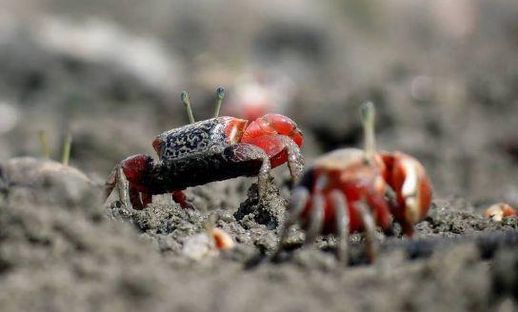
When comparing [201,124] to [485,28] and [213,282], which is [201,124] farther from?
[485,28]

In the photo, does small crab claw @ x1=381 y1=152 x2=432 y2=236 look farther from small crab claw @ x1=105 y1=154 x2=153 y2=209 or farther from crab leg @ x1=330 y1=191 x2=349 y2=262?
small crab claw @ x1=105 y1=154 x2=153 y2=209

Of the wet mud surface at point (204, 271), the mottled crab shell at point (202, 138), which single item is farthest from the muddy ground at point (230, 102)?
the mottled crab shell at point (202, 138)

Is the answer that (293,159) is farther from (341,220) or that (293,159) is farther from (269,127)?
(341,220)

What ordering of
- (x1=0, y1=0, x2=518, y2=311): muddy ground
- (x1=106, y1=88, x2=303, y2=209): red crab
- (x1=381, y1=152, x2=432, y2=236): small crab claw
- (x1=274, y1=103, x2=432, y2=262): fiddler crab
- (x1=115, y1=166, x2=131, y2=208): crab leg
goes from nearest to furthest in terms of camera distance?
(x1=0, y1=0, x2=518, y2=311): muddy ground < (x1=274, y1=103, x2=432, y2=262): fiddler crab < (x1=381, y1=152, x2=432, y2=236): small crab claw < (x1=106, y1=88, x2=303, y2=209): red crab < (x1=115, y1=166, x2=131, y2=208): crab leg

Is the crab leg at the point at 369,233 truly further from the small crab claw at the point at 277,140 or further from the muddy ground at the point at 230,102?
the small crab claw at the point at 277,140

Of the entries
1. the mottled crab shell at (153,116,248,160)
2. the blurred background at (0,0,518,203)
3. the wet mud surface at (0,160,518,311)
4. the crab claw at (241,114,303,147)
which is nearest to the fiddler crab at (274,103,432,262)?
the wet mud surface at (0,160,518,311)

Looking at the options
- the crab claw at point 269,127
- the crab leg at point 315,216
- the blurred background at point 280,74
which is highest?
the crab claw at point 269,127

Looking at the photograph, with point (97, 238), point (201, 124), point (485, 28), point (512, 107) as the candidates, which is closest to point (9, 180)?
point (201, 124)
